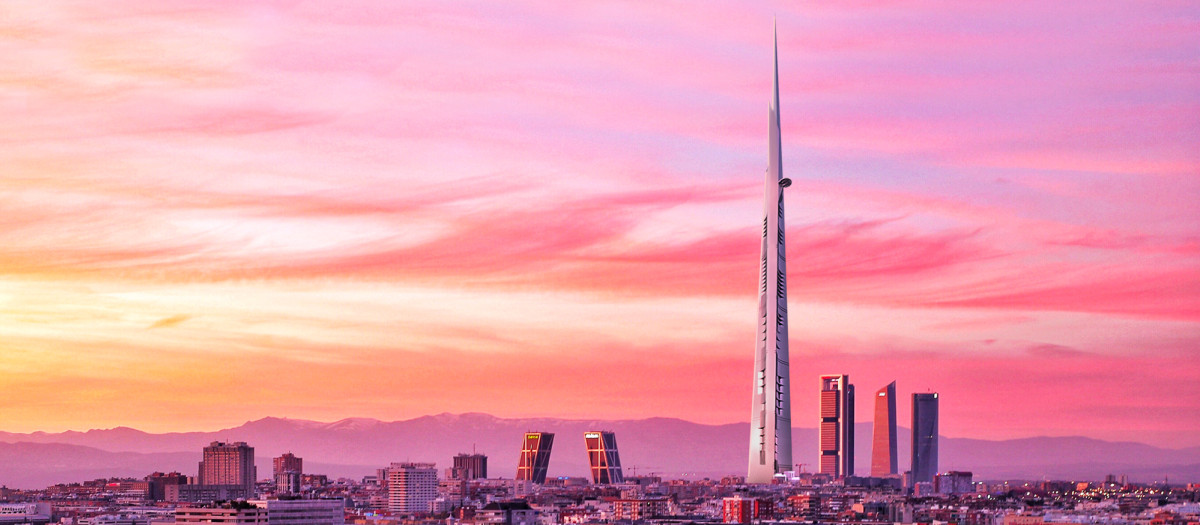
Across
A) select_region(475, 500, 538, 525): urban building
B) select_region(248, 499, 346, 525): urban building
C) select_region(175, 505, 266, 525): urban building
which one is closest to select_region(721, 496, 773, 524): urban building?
select_region(475, 500, 538, 525): urban building

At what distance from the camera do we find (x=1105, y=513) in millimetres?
197000

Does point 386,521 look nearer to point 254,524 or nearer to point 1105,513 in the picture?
point 254,524

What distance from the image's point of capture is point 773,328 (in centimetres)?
13150

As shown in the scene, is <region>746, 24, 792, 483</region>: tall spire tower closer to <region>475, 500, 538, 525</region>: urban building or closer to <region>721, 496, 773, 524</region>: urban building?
<region>475, 500, 538, 525</region>: urban building

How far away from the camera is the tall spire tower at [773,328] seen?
131m

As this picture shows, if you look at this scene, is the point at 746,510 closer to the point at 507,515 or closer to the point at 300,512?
the point at 507,515

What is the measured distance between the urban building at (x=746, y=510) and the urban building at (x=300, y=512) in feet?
137

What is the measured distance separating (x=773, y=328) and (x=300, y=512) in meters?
44.9

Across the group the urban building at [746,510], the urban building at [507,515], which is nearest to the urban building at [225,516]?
the urban building at [507,515]

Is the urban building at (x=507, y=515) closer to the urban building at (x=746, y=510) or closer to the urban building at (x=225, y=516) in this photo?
the urban building at (x=746, y=510)

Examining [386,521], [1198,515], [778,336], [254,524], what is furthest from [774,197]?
[1198,515]

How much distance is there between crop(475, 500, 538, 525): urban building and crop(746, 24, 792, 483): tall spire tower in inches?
1618

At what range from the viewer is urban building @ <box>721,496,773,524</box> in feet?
625

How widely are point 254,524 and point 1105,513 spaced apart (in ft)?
291
